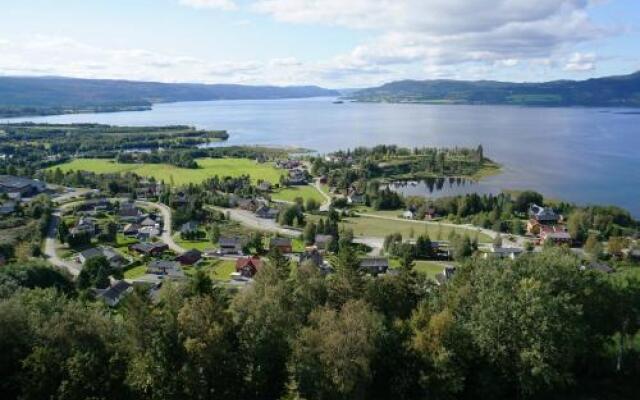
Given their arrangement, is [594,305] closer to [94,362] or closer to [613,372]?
[613,372]

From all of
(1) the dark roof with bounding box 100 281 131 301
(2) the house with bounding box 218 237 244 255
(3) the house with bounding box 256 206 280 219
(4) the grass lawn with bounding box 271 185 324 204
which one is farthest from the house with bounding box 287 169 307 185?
(1) the dark roof with bounding box 100 281 131 301

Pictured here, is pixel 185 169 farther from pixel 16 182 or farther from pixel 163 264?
pixel 163 264

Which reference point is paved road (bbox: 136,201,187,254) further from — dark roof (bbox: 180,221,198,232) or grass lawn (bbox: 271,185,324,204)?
grass lawn (bbox: 271,185,324,204)

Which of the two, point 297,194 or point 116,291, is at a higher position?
point 116,291

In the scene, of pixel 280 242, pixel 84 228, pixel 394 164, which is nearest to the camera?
pixel 280 242

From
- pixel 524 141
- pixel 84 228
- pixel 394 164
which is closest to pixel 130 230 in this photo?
pixel 84 228

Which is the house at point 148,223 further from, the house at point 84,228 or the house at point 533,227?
the house at point 533,227

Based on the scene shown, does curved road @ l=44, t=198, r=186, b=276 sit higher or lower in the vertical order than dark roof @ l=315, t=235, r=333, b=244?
lower

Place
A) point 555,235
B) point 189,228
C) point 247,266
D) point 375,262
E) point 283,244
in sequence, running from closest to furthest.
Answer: point 247,266 → point 375,262 → point 283,244 → point 555,235 → point 189,228

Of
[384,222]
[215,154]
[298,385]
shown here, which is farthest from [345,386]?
[215,154]
